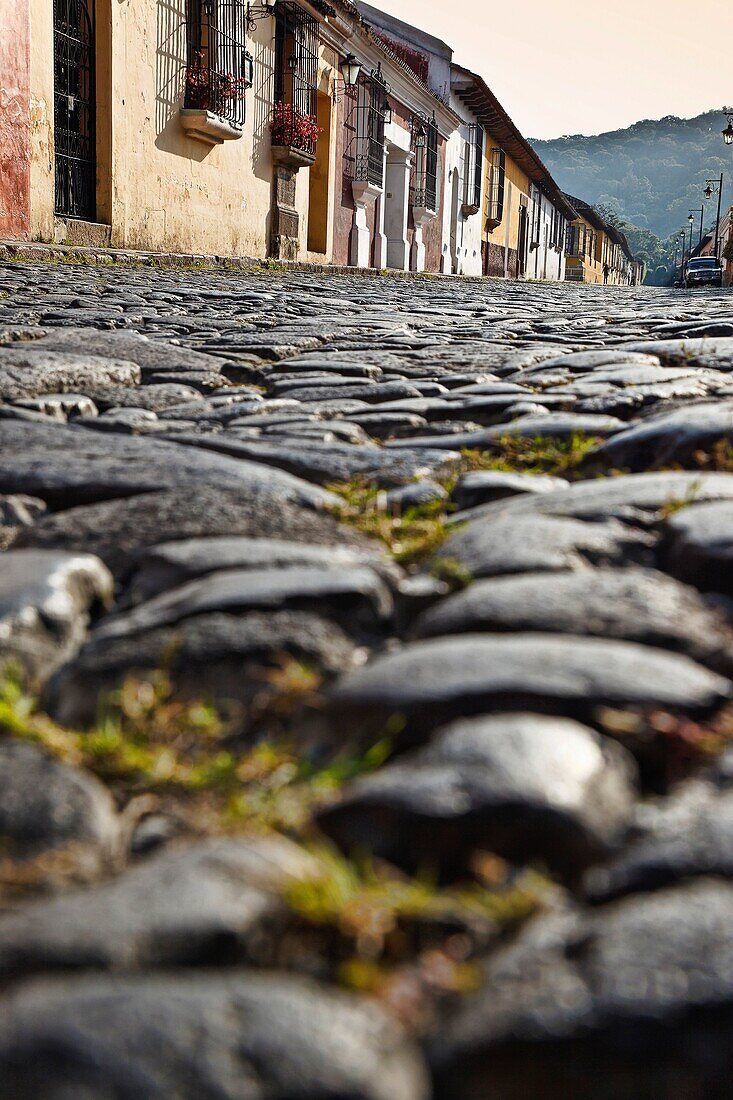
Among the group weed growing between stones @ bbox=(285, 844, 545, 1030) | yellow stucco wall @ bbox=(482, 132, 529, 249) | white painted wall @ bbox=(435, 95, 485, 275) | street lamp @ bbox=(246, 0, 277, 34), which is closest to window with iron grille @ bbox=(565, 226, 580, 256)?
yellow stucco wall @ bbox=(482, 132, 529, 249)

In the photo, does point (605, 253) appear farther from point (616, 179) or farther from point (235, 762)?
point (616, 179)

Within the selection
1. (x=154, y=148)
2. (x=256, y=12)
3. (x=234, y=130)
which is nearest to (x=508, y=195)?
(x=256, y=12)

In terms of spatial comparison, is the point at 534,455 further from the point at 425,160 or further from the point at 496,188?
the point at 496,188

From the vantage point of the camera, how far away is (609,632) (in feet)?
3.69

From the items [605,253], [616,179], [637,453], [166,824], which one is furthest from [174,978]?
[616,179]

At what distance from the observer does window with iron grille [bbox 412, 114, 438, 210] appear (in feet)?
78.9

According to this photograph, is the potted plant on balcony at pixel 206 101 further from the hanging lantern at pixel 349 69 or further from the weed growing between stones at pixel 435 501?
the weed growing between stones at pixel 435 501

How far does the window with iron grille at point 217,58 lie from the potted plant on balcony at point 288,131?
141cm

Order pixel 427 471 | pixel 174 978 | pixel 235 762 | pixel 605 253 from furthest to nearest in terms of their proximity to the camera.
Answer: pixel 605 253 → pixel 427 471 → pixel 235 762 → pixel 174 978

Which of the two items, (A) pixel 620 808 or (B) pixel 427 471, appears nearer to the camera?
(A) pixel 620 808

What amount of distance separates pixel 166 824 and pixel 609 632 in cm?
48

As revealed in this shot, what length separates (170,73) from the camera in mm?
12523

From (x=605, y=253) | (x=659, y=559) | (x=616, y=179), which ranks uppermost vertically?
(x=616, y=179)

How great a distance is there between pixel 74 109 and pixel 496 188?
71.6ft
